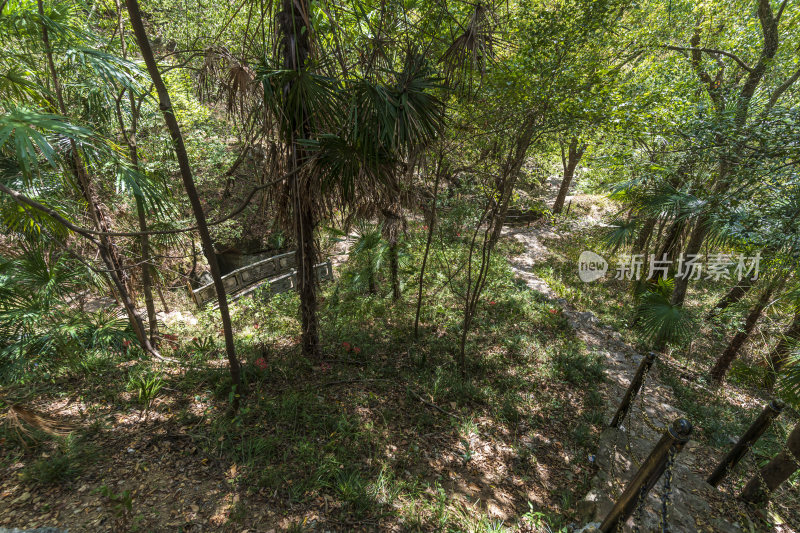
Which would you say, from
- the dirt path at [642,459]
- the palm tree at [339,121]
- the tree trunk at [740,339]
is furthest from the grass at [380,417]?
the tree trunk at [740,339]

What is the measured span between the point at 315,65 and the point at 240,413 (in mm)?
4087

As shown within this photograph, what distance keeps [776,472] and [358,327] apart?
5.90 metres

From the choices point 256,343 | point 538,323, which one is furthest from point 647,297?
point 256,343

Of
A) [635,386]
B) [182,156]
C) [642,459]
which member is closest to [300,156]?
[182,156]

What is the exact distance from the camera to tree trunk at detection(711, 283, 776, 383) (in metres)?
5.76

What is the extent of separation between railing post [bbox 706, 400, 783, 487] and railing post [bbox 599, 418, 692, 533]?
5.33 ft

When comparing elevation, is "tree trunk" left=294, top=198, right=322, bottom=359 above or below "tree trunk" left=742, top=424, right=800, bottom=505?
above

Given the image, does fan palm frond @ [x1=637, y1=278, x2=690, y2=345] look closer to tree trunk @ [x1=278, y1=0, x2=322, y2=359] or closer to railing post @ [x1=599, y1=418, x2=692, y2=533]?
railing post @ [x1=599, y1=418, x2=692, y2=533]

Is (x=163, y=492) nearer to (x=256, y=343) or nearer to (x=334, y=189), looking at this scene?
(x=256, y=343)

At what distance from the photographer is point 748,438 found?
136 inches

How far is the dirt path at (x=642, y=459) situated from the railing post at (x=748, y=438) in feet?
0.59

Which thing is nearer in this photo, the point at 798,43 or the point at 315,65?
the point at 315,65

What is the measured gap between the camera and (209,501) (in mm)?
2943

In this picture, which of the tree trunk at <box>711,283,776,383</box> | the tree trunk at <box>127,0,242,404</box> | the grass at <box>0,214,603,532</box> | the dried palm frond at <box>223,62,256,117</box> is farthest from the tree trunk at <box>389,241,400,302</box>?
the tree trunk at <box>711,283,776,383</box>
